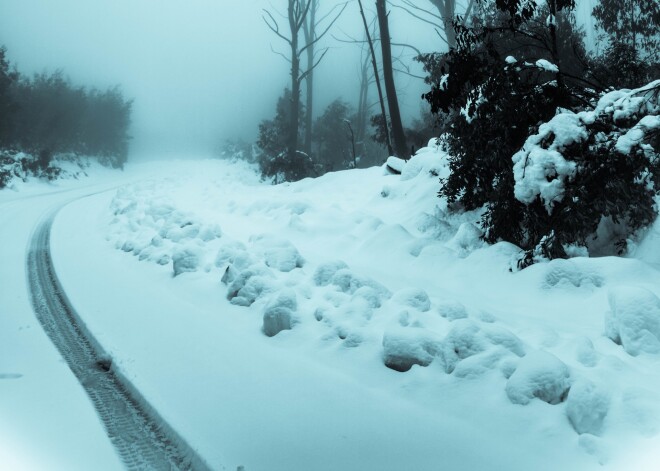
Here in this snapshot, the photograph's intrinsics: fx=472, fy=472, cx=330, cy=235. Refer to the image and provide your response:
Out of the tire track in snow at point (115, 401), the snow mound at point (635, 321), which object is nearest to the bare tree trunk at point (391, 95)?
the snow mound at point (635, 321)

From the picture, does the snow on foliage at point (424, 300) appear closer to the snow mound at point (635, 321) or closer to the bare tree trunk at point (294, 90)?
the snow mound at point (635, 321)

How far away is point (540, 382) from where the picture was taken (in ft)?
6.84

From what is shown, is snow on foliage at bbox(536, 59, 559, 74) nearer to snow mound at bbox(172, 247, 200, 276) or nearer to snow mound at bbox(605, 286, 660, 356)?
snow mound at bbox(605, 286, 660, 356)

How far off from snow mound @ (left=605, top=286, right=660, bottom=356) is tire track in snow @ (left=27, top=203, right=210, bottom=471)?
95.2 inches

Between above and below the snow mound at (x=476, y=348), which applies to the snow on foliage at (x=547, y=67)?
above

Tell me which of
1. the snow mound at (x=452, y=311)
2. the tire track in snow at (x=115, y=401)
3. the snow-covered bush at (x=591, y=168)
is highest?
the snow-covered bush at (x=591, y=168)

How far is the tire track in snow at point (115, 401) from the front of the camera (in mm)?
1843

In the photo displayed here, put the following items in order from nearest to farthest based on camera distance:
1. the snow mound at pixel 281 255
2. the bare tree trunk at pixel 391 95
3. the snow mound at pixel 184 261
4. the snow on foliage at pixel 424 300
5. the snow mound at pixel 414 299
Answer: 1. the snow on foliage at pixel 424 300
2. the snow mound at pixel 414 299
3. the snow mound at pixel 184 261
4. the snow mound at pixel 281 255
5. the bare tree trunk at pixel 391 95

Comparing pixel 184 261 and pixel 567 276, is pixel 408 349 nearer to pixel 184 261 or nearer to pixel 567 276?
pixel 567 276

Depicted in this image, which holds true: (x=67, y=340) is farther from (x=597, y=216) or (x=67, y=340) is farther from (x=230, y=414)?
(x=597, y=216)

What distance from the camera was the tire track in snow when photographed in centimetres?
184

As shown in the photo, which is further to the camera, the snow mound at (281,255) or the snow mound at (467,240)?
the snow mound at (467,240)

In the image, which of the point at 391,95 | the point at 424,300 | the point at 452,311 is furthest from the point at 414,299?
A: the point at 391,95

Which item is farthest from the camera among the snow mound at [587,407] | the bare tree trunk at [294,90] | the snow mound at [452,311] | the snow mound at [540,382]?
the bare tree trunk at [294,90]
